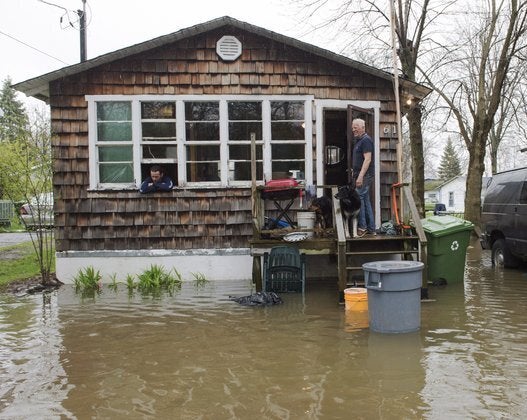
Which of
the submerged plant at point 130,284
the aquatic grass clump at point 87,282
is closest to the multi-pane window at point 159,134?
the submerged plant at point 130,284

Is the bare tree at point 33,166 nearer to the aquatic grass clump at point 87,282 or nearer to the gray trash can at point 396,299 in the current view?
the aquatic grass clump at point 87,282

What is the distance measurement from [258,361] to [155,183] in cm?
512

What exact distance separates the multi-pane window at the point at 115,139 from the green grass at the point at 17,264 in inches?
108

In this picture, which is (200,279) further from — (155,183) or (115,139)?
(115,139)

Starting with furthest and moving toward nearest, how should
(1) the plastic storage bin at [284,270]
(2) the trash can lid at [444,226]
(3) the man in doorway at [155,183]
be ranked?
1. (3) the man in doorway at [155,183]
2. (2) the trash can lid at [444,226]
3. (1) the plastic storage bin at [284,270]

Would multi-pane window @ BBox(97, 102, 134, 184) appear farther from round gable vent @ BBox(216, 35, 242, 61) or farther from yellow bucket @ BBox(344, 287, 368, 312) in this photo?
yellow bucket @ BBox(344, 287, 368, 312)

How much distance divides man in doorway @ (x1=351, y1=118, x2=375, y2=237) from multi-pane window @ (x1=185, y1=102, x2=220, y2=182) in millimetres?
2652

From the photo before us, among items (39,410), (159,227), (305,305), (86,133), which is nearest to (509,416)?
(39,410)

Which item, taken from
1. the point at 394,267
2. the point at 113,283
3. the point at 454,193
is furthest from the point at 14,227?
the point at 454,193

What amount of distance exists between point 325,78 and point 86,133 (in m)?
4.45

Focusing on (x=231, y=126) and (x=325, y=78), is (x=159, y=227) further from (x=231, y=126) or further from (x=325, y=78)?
(x=325, y=78)

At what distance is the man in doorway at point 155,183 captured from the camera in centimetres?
907

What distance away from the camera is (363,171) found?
775 cm

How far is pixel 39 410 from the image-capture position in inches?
144
